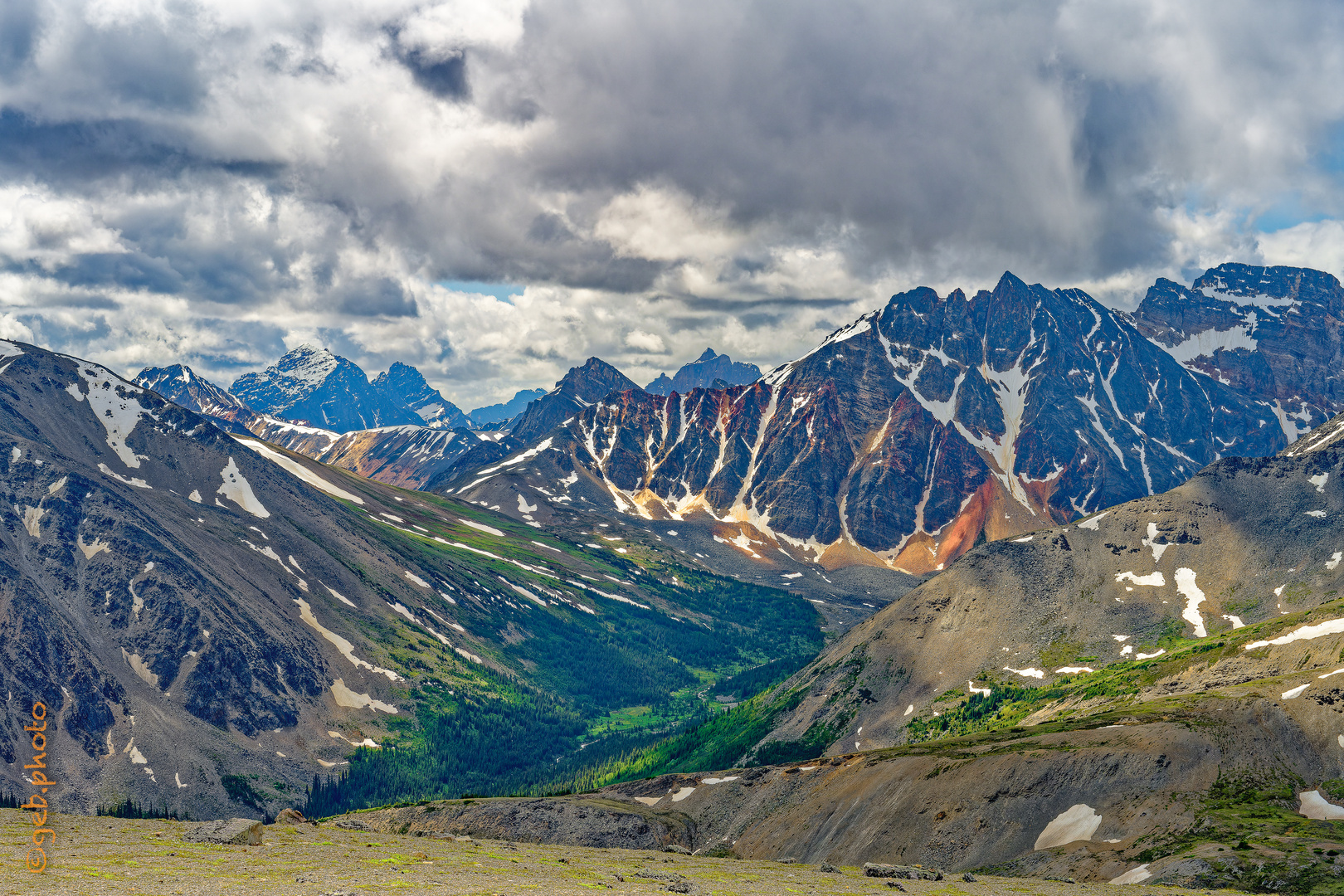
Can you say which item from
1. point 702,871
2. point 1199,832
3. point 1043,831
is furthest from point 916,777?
point 702,871

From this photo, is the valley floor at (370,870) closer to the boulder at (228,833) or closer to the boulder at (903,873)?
the boulder at (228,833)

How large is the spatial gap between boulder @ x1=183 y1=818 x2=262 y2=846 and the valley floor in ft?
4.60

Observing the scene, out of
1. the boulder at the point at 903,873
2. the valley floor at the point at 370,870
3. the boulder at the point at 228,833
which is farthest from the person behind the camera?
the boulder at the point at 903,873

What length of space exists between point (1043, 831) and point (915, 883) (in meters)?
32.5

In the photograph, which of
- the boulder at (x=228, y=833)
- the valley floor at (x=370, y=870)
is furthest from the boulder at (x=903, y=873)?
the boulder at (x=228, y=833)

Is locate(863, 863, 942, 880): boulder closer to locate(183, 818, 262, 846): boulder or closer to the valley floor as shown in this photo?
the valley floor

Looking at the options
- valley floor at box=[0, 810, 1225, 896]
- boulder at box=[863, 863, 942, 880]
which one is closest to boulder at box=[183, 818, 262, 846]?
valley floor at box=[0, 810, 1225, 896]

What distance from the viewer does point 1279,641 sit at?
15788 cm

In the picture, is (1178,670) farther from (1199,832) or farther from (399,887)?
(399,887)

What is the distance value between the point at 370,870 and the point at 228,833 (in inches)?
806

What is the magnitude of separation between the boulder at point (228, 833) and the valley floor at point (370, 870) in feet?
4.60

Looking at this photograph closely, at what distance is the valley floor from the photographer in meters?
65.1

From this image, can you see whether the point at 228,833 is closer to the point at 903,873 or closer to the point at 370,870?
the point at 370,870

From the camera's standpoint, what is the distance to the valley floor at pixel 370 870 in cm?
6506
